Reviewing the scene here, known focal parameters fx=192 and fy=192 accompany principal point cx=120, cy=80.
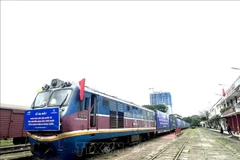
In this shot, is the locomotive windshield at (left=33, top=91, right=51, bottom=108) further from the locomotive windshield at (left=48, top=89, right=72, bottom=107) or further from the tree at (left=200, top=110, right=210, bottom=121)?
the tree at (left=200, top=110, right=210, bottom=121)

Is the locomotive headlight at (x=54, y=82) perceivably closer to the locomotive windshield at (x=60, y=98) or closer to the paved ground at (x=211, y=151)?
the locomotive windshield at (x=60, y=98)

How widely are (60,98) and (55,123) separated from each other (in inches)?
50.0

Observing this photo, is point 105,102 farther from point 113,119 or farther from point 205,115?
point 205,115

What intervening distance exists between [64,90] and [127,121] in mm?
6326

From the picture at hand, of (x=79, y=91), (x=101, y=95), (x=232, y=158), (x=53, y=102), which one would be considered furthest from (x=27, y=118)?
(x=232, y=158)

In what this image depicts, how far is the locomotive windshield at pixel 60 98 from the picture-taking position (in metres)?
7.86

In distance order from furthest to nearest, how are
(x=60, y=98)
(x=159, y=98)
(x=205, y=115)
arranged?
(x=205, y=115) → (x=159, y=98) → (x=60, y=98)

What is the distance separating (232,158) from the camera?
957 cm

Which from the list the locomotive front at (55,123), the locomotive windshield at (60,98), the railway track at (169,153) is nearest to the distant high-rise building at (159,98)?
the railway track at (169,153)

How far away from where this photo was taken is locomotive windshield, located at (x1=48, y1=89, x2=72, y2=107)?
7855 mm

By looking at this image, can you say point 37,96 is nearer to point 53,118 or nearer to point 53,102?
point 53,102

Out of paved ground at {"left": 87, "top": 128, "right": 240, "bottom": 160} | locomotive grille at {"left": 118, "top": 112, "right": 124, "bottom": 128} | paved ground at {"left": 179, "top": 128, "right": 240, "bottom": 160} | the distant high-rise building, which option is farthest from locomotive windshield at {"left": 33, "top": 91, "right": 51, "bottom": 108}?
the distant high-rise building

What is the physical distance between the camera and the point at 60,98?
808 centimetres

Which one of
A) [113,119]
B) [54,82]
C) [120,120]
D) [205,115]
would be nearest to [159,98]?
[205,115]
